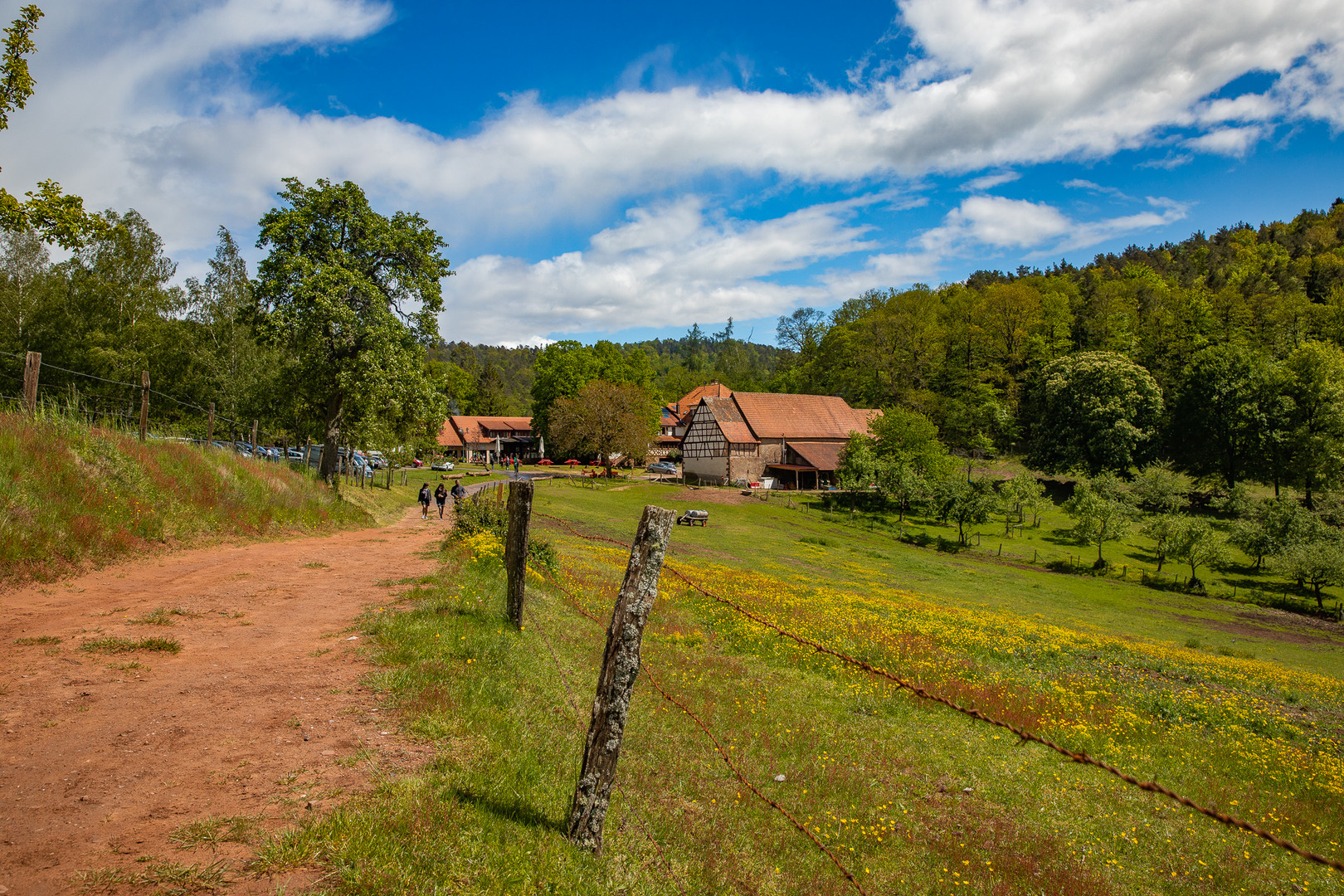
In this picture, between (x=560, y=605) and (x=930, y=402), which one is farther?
(x=930, y=402)

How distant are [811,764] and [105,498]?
1534cm

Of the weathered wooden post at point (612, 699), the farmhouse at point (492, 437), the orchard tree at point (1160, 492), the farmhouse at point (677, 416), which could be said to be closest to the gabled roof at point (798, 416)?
the farmhouse at point (677, 416)

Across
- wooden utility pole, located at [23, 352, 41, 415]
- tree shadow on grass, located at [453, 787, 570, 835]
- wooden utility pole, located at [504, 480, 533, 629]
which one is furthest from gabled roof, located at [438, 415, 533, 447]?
tree shadow on grass, located at [453, 787, 570, 835]

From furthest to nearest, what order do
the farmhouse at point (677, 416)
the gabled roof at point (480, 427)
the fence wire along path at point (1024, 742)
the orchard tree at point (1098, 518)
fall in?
1. the farmhouse at point (677, 416)
2. the gabled roof at point (480, 427)
3. the orchard tree at point (1098, 518)
4. the fence wire along path at point (1024, 742)

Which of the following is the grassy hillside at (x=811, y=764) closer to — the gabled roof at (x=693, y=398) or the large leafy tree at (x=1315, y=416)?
the large leafy tree at (x=1315, y=416)

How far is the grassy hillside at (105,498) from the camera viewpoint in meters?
10.7

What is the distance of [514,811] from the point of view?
16.3ft

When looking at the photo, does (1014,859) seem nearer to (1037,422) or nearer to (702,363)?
(1037,422)

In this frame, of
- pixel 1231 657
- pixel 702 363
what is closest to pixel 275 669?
pixel 1231 657

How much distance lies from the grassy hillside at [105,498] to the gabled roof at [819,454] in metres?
55.8

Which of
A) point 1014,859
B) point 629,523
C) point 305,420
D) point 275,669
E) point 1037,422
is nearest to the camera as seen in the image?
point 1014,859

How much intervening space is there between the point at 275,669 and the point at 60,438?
37.2 feet

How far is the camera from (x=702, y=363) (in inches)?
6998

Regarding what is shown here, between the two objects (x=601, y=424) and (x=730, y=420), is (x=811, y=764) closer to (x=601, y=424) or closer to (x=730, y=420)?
(x=601, y=424)
